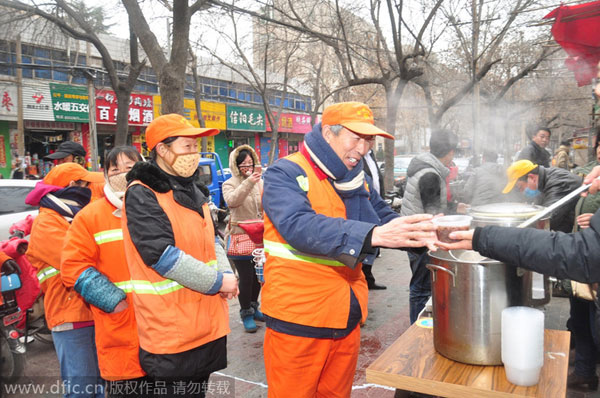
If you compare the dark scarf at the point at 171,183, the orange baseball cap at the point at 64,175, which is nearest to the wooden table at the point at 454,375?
the dark scarf at the point at 171,183

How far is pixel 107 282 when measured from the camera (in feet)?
8.07

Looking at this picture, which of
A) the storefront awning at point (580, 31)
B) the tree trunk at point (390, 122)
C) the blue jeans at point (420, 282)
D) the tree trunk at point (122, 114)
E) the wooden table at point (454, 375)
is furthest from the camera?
the tree trunk at point (390, 122)

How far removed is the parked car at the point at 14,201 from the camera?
6398mm

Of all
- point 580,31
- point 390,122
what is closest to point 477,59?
point 390,122

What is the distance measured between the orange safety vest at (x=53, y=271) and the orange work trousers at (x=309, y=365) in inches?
49.9

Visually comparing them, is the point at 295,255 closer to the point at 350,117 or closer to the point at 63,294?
the point at 350,117

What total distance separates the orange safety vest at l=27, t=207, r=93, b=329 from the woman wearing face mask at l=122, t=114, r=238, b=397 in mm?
766

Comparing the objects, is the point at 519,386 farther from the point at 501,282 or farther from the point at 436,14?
the point at 436,14

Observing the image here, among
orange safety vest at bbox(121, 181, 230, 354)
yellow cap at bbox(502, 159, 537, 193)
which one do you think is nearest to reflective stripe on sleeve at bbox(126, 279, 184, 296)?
orange safety vest at bbox(121, 181, 230, 354)

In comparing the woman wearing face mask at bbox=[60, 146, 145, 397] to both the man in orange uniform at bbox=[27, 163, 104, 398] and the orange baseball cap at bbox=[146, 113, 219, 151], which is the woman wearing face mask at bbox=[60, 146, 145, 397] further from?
the orange baseball cap at bbox=[146, 113, 219, 151]

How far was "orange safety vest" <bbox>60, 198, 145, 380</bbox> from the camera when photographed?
7.99 feet

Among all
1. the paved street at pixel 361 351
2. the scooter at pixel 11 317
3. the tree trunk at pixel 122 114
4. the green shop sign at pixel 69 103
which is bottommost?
the paved street at pixel 361 351

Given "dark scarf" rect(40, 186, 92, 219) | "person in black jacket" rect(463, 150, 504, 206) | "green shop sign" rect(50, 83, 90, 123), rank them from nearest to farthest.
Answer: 1. "dark scarf" rect(40, 186, 92, 219)
2. "person in black jacket" rect(463, 150, 504, 206)
3. "green shop sign" rect(50, 83, 90, 123)

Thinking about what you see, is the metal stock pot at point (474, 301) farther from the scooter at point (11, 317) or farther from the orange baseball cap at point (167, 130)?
the scooter at point (11, 317)
